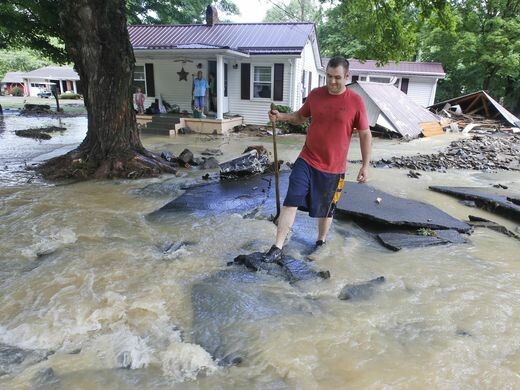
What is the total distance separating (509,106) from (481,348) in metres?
32.4

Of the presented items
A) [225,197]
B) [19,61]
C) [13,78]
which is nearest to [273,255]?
[225,197]

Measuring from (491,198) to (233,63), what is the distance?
1310cm

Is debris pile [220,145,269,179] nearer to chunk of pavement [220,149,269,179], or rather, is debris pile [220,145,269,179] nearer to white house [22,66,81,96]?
chunk of pavement [220,149,269,179]

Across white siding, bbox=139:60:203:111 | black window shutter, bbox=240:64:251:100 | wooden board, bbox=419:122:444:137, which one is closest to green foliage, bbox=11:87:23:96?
white siding, bbox=139:60:203:111

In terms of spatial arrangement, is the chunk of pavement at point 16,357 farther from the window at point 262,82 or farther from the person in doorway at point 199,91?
the window at point 262,82

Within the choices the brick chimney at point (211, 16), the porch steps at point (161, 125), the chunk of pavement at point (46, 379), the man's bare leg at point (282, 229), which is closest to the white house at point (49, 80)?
the brick chimney at point (211, 16)

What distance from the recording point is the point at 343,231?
16.0 feet

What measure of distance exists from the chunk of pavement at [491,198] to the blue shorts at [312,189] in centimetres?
A: 343

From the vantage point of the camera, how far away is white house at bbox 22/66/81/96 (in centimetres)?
4991

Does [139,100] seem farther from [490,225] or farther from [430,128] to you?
[490,225]

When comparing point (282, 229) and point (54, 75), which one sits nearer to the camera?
point (282, 229)

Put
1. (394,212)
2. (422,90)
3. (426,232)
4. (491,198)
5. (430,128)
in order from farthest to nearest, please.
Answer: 1. (422,90)
2. (430,128)
3. (491,198)
4. (394,212)
5. (426,232)

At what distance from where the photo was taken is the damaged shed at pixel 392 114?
49.9 feet

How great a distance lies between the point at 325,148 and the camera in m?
3.66
